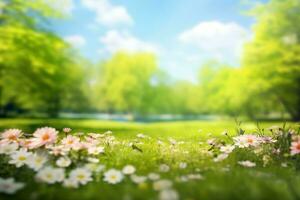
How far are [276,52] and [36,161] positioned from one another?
18.1 metres

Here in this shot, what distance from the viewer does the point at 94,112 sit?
A: 5434 centimetres

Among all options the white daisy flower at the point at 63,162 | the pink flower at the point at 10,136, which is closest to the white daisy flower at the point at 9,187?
the white daisy flower at the point at 63,162

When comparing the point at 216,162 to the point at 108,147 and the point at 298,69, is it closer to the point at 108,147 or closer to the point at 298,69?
the point at 108,147

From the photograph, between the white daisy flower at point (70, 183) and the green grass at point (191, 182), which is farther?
the white daisy flower at point (70, 183)

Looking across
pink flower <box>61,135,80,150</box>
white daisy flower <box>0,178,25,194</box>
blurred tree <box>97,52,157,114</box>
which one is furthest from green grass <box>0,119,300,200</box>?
blurred tree <box>97,52,157,114</box>

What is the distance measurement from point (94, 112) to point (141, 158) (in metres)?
52.9

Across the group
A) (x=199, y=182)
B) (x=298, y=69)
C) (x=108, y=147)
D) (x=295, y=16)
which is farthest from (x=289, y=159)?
(x=295, y=16)

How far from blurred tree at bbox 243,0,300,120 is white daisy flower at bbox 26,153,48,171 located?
17.0 meters

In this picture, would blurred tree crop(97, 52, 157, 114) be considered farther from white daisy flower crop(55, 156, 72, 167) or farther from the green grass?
white daisy flower crop(55, 156, 72, 167)

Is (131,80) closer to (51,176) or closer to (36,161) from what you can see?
(36,161)

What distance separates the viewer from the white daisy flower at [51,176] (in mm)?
1873

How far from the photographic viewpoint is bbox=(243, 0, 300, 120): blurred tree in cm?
1725

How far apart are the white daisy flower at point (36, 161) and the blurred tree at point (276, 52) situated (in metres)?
17.0

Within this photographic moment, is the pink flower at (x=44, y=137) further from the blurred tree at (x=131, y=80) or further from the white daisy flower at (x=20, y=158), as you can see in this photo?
the blurred tree at (x=131, y=80)
